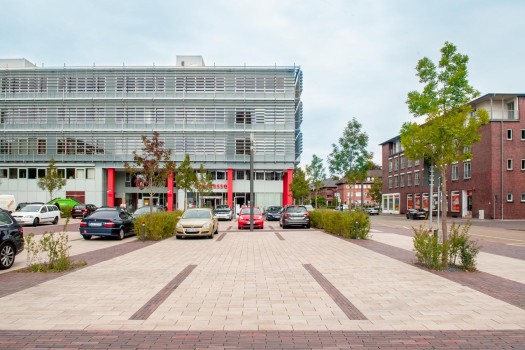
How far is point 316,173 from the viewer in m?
64.6

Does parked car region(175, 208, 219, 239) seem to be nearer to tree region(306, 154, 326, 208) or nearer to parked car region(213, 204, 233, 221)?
parked car region(213, 204, 233, 221)

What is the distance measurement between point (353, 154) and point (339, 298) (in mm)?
34720

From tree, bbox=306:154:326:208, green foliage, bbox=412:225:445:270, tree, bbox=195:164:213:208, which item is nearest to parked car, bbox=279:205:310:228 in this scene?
green foliage, bbox=412:225:445:270

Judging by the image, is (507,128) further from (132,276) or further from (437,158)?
(132,276)

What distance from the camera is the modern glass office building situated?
54.2m

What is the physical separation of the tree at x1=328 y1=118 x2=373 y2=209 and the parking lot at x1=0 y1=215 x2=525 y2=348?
29228mm

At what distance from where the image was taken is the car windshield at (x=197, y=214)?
69.0 feet

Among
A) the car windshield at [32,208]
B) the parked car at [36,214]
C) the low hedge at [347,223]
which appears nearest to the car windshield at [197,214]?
the low hedge at [347,223]

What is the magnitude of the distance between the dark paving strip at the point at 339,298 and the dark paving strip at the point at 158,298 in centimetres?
283

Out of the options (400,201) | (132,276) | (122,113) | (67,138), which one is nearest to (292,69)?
(122,113)

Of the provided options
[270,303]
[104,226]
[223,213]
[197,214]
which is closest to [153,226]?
[104,226]

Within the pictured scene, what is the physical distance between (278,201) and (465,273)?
46429mm

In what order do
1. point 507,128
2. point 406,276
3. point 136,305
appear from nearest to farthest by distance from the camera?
point 136,305 → point 406,276 → point 507,128

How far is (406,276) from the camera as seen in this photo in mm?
9641
